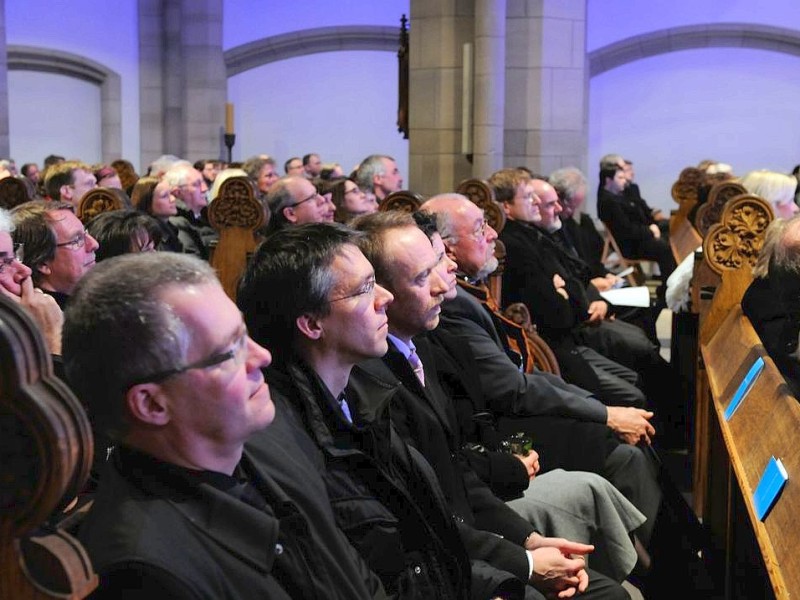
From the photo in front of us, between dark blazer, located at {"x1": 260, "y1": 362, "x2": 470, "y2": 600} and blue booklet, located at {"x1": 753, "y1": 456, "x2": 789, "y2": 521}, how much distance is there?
72 centimetres

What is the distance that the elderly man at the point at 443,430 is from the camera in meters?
3.09

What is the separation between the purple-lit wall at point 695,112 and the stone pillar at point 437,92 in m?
5.15

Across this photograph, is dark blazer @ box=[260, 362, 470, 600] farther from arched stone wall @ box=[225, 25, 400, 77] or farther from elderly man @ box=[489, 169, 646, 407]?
arched stone wall @ box=[225, 25, 400, 77]

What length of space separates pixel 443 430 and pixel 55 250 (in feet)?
4.49

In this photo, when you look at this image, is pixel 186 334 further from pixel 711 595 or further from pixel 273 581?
pixel 711 595

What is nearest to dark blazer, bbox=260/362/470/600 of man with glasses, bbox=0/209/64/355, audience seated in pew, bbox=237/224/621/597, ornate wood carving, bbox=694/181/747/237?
audience seated in pew, bbox=237/224/621/597

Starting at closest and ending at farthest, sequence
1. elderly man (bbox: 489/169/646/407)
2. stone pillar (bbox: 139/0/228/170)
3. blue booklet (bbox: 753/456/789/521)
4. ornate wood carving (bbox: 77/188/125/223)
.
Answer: blue booklet (bbox: 753/456/789/521), elderly man (bbox: 489/169/646/407), ornate wood carving (bbox: 77/188/125/223), stone pillar (bbox: 139/0/228/170)

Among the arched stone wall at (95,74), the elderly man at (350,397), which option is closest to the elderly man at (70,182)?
the elderly man at (350,397)

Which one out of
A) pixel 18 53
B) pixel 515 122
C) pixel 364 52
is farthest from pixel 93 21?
pixel 515 122

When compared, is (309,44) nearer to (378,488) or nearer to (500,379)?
(500,379)

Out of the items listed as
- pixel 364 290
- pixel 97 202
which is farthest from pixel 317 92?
pixel 364 290

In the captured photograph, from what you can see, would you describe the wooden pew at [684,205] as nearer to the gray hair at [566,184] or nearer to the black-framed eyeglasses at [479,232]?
the gray hair at [566,184]

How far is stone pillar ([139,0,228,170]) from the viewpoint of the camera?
55.2ft

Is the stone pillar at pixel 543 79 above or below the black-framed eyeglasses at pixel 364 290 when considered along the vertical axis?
above
